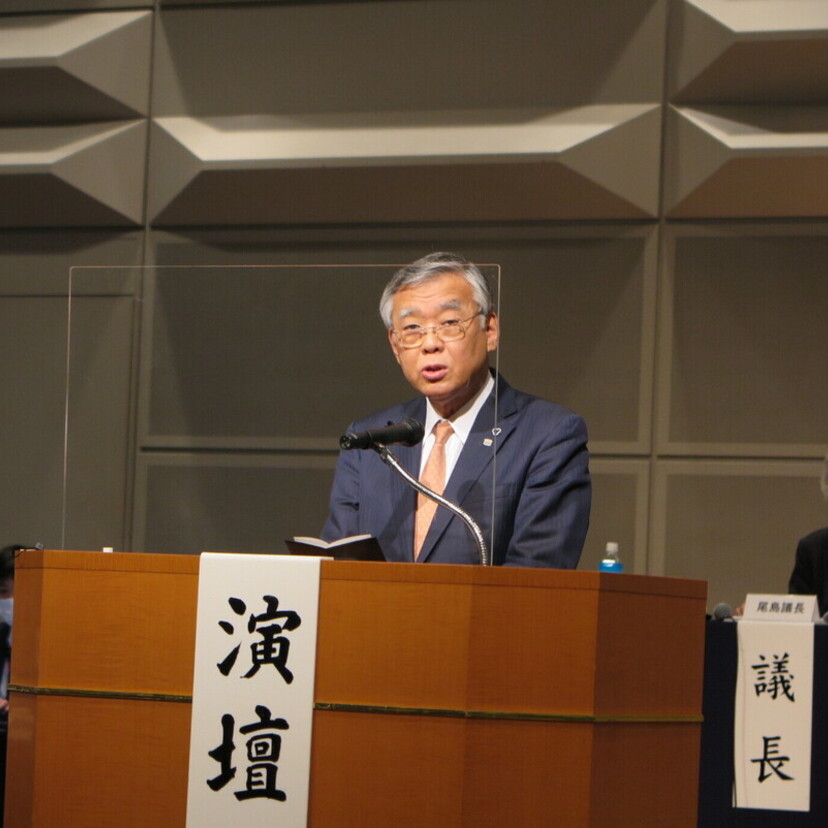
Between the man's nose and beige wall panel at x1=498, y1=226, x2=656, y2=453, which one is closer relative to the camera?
the man's nose

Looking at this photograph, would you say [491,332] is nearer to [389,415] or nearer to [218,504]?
[389,415]

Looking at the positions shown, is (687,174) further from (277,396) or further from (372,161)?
(277,396)

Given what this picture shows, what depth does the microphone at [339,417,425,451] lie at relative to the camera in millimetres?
2301

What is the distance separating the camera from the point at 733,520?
14.5ft

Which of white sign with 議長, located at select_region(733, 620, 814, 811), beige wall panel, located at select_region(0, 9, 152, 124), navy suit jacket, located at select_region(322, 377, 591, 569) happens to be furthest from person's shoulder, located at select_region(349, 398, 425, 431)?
beige wall panel, located at select_region(0, 9, 152, 124)

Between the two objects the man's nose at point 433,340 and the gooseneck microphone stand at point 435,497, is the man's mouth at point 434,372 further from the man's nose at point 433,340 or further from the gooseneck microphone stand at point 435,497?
the gooseneck microphone stand at point 435,497

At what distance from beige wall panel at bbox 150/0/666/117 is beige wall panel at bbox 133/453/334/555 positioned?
2465 millimetres

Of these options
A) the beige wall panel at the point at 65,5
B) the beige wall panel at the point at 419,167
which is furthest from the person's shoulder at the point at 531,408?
the beige wall panel at the point at 65,5

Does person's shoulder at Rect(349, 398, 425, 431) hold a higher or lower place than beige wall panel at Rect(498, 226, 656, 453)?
lower

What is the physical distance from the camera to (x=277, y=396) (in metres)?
2.42

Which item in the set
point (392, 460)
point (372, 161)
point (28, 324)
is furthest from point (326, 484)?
point (372, 161)

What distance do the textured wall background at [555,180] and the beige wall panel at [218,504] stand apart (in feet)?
5.77

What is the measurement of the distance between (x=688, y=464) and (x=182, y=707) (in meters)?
2.70

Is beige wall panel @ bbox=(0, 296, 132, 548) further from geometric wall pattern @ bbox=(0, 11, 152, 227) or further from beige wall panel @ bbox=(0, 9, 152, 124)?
beige wall panel @ bbox=(0, 9, 152, 124)
